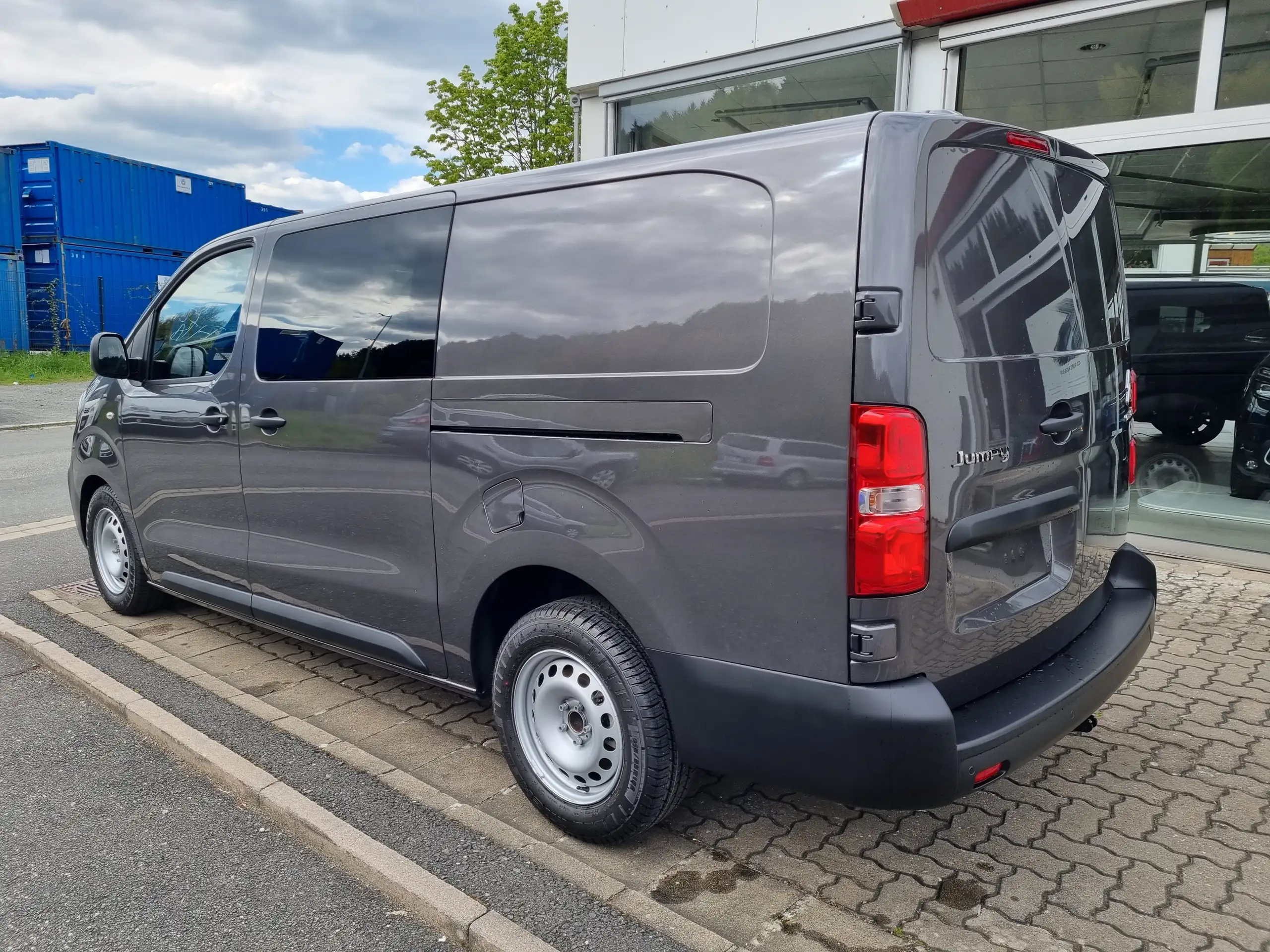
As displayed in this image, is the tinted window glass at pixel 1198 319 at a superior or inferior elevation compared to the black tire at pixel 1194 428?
superior

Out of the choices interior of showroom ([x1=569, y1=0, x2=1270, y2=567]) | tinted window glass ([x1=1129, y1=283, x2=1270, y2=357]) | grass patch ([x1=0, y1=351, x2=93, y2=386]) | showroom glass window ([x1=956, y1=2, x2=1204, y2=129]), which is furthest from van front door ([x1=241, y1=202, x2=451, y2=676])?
grass patch ([x1=0, y1=351, x2=93, y2=386])

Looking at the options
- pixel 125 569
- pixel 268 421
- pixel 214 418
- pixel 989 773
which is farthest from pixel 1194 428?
pixel 125 569

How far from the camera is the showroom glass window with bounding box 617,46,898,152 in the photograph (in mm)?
7371

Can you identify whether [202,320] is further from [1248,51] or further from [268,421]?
[1248,51]

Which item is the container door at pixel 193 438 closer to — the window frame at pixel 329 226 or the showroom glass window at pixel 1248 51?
the window frame at pixel 329 226

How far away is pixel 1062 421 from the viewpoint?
2619mm

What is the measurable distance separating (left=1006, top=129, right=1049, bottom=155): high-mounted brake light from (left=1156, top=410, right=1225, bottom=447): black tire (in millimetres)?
4565

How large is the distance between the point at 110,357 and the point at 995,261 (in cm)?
406

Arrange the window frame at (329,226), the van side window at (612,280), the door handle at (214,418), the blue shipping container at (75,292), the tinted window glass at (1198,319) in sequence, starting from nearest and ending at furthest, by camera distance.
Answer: the van side window at (612,280), the window frame at (329,226), the door handle at (214,418), the tinted window glass at (1198,319), the blue shipping container at (75,292)

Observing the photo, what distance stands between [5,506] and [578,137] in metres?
6.31

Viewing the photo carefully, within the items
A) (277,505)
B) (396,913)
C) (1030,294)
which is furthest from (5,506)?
(1030,294)

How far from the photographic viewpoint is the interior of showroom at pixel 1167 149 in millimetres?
5855

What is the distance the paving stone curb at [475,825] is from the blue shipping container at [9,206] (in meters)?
21.0

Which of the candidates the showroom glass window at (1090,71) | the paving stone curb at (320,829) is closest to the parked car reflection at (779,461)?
the paving stone curb at (320,829)
